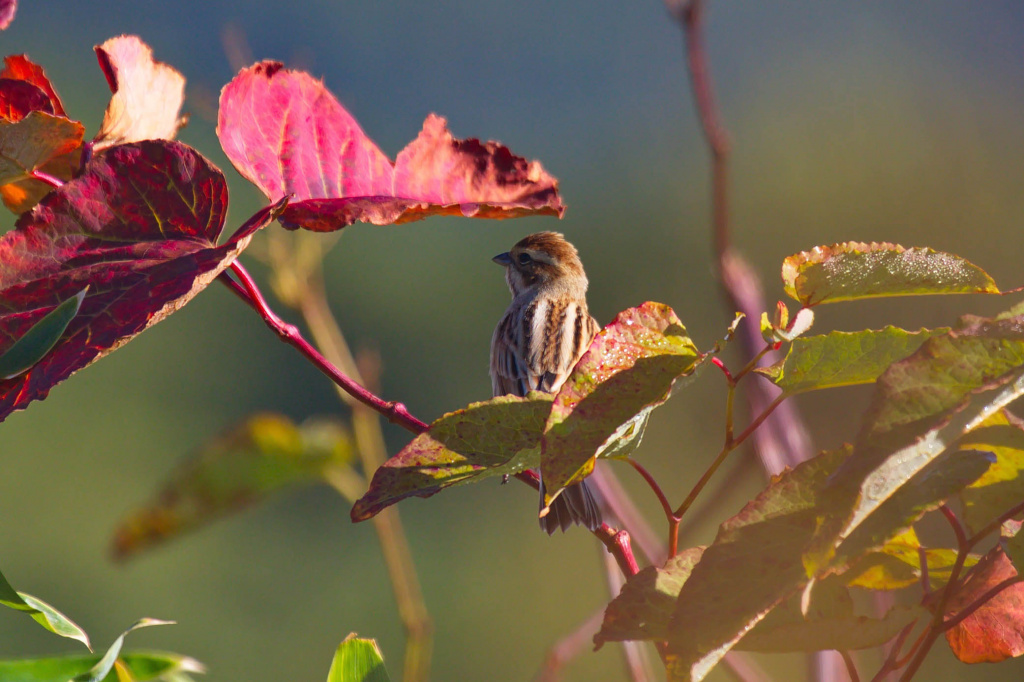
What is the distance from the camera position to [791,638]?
0.77 metres

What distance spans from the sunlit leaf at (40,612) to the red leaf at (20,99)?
461 millimetres

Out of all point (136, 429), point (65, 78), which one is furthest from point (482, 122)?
point (136, 429)

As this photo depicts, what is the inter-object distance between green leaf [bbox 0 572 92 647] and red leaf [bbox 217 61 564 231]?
1.41 ft

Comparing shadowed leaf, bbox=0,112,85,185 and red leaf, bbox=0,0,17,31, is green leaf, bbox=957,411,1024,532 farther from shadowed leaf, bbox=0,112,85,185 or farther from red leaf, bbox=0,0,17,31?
red leaf, bbox=0,0,17,31

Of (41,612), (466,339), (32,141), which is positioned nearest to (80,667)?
(41,612)

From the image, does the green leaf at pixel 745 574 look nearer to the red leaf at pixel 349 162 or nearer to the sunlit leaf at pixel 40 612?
the red leaf at pixel 349 162

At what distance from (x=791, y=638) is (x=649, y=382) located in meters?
0.24

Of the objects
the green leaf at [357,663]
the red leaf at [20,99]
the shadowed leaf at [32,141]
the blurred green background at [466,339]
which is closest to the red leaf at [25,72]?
the red leaf at [20,99]

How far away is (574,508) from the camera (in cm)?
161

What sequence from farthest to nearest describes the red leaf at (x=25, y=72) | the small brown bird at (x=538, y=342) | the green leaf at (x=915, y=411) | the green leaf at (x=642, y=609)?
1. the small brown bird at (x=538, y=342)
2. the red leaf at (x=25, y=72)
3. the green leaf at (x=642, y=609)
4. the green leaf at (x=915, y=411)

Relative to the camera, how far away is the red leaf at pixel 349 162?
0.91 m

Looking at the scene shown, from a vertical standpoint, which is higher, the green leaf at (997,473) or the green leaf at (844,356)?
the green leaf at (844,356)

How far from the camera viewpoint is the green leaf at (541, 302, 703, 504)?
719 millimetres

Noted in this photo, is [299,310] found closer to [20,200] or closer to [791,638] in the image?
[20,200]
